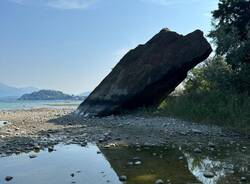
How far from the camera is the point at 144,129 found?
782 inches

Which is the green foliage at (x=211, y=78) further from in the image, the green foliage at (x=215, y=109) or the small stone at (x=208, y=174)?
the small stone at (x=208, y=174)

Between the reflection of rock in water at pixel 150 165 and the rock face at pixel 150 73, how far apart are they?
13.7m

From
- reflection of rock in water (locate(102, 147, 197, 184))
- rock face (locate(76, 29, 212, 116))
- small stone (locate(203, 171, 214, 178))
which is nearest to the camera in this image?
reflection of rock in water (locate(102, 147, 197, 184))

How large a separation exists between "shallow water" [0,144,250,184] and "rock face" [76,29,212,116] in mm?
13517

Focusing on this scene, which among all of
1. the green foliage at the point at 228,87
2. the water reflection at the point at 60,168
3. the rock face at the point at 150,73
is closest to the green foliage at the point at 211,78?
the green foliage at the point at 228,87

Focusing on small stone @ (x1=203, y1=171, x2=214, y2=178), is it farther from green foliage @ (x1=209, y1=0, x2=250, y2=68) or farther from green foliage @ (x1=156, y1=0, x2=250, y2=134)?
green foliage @ (x1=209, y1=0, x2=250, y2=68)

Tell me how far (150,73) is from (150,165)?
16.9 meters

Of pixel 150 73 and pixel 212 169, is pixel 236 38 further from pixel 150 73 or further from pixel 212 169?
pixel 212 169

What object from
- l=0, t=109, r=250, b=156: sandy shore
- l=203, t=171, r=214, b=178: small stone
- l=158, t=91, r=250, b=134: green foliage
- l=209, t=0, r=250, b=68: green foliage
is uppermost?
l=209, t=0, r=250, b=68: green foliage

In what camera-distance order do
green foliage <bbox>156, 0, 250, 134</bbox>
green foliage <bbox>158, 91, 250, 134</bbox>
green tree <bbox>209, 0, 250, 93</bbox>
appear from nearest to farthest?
green foliage <bbox>158, 91, 250, 134</bbox>
green foliage <bbox>156, 0, 250, 134</bbox>
green tree <bbox>209, 0, 250, 93</bbox>

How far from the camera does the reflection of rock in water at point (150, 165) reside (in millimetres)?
10148

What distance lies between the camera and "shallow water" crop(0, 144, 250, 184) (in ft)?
33.4

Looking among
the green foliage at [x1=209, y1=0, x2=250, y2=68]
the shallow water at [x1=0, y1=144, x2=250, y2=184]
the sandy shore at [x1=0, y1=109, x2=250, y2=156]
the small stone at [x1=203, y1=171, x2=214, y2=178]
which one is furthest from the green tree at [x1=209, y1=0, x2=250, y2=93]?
the small stone at [x1=203, y1=171, x2=214, y2=178]

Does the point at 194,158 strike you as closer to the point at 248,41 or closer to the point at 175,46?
the point at 248,41
